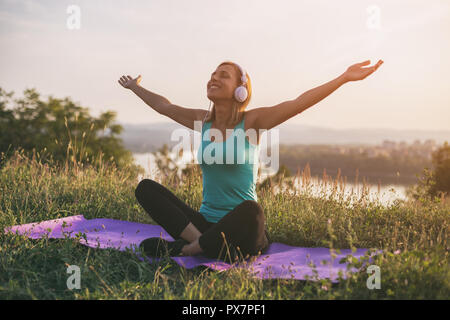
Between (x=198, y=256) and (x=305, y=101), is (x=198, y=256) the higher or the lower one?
the lower one

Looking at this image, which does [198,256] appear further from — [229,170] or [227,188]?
[229,170]

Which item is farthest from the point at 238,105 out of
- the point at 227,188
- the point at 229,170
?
the point at 227,188

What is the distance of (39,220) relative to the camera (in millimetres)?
4340

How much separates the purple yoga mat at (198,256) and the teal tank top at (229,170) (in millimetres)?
482

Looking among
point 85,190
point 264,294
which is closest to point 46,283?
point 264,294

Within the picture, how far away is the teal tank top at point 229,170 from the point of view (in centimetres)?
325

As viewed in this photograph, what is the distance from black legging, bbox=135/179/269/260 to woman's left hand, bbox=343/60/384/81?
117 cm

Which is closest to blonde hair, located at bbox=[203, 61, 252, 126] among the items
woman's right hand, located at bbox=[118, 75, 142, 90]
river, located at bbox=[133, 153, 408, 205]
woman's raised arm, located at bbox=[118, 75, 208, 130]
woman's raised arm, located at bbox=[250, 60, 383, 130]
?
woman's raised arm, located at bbox=[250, 60, 383, 130]

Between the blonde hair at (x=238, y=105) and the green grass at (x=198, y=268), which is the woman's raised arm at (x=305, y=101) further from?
the green grass at (x=198, y=268)

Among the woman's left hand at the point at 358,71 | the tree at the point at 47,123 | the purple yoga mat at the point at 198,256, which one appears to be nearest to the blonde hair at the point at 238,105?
the woman's left hand at the point at 358,71

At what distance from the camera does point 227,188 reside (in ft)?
10.8

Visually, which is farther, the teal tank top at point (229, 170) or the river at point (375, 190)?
the river at point (375, 190)

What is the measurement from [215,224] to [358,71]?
155cm

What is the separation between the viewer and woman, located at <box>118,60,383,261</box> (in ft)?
9.71
